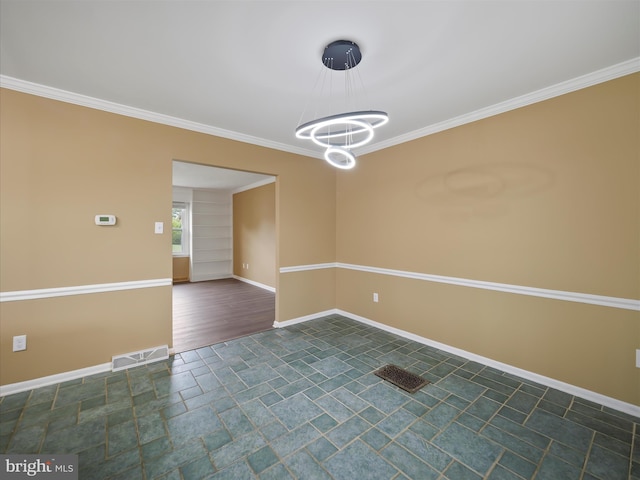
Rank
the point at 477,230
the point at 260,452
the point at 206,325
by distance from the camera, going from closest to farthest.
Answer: the point at 260,452
the point at 477,230
the point at 206,325

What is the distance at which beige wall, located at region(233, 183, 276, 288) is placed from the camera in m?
6.65

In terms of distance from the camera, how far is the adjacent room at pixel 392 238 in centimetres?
172

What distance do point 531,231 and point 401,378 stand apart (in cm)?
190

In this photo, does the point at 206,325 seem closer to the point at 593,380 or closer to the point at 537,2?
the point at 593,380

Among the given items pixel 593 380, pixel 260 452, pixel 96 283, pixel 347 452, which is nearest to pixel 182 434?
pixel 260 452

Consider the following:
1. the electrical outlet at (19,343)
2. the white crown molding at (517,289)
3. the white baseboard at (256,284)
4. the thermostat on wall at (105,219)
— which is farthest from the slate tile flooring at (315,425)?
the white baseboard at (256,284)

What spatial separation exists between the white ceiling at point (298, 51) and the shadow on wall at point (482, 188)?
2.11 ft

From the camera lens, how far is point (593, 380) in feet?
7.54

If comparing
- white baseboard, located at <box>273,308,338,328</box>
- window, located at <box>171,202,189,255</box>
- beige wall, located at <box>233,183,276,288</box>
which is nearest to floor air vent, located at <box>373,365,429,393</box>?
white baseboard, located at <box>273,308,338,328</box>

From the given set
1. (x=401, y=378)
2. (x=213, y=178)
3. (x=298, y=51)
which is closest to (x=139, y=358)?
(x=401, y=378)

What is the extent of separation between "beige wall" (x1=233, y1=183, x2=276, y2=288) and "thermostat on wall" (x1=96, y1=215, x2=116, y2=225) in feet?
12.7

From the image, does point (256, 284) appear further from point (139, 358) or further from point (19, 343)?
point (19, 343)

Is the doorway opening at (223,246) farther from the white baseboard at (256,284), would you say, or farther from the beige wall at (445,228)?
the beige wall at (445,228)

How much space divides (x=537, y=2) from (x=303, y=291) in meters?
3.81
